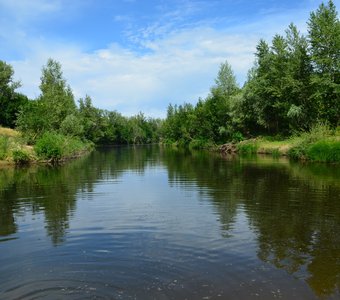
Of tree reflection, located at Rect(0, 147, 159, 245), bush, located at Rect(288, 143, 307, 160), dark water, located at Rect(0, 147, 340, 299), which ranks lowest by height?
dark water, located at Rect(0, 147, 340, 299)

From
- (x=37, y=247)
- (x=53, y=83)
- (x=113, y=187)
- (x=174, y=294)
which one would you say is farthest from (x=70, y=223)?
(x=53, y=83)

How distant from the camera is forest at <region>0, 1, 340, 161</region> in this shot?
163ft

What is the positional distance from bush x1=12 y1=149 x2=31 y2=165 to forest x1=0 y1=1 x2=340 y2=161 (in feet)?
0.38

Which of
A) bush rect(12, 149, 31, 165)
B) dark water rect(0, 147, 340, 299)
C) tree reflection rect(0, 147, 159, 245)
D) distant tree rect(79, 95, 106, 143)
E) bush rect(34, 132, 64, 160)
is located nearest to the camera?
dark water rect(0, 147, 340, 299)

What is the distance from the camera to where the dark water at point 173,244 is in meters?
8.46

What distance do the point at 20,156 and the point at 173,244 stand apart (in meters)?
36.3

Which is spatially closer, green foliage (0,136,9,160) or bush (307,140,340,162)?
bush (307,140,340,162)

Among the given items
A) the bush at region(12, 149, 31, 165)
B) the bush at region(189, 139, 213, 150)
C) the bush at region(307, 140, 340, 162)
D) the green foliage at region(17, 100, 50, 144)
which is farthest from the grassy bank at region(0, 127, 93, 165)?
the bush at region(189, 139, 213, 150)

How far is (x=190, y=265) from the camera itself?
977 cm

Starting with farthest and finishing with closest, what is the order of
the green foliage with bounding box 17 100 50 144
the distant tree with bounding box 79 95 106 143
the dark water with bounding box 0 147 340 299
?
the distant tree with bounding box 79 95 106 143 < the green foliage with bounding box 17 100 50 144 < the dark water with bounding box 0 147 340 299

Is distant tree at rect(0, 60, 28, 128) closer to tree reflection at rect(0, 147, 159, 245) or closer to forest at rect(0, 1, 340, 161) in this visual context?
forest at rect(0, 1, 340, 161)

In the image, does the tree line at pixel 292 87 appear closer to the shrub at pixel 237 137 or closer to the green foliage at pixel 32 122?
the shrub at pixel 237 137

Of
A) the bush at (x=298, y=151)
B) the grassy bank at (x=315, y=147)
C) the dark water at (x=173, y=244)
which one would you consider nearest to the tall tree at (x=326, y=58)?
the grassy bank at (x=315, y=147)

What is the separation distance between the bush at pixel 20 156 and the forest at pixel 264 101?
12 centimetres
